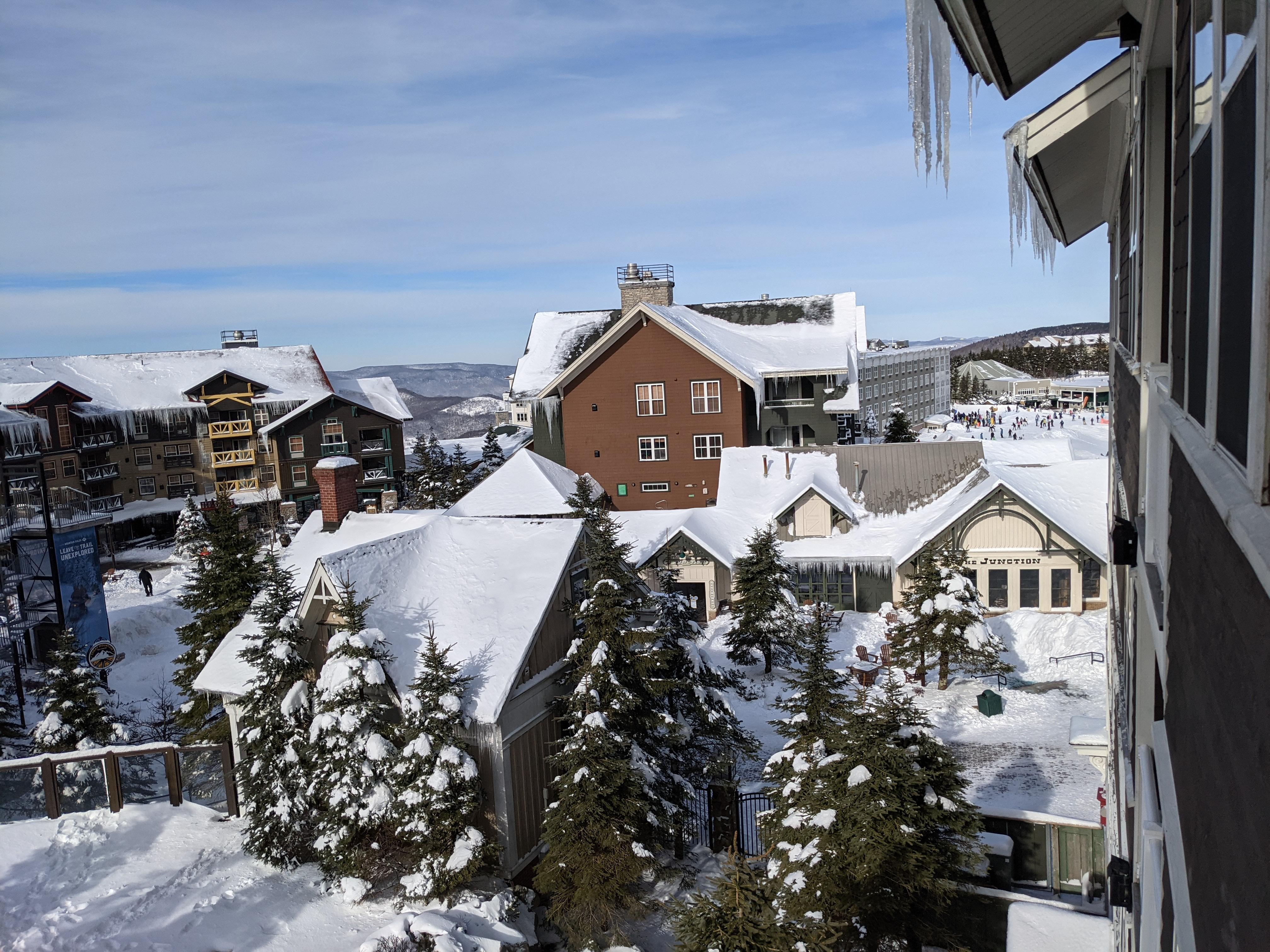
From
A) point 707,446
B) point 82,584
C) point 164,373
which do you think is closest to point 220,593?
point 82,584

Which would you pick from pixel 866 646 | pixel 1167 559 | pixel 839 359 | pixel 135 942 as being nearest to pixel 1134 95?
pixel 1167 559

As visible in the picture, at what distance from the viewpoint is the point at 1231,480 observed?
1.86 m

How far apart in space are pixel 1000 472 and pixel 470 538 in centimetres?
1663

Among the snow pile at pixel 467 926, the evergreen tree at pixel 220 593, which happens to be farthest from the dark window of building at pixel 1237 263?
the evergreen tree at pixel 220 593

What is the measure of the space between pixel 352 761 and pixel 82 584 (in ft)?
65.0

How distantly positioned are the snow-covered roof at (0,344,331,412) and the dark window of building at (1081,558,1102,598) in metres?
42.9

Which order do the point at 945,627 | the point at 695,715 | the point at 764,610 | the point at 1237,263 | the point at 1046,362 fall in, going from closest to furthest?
the point at 1237,263, the point at 695,715, the point at 945,627, the point at 764,610, the point at 1046,362

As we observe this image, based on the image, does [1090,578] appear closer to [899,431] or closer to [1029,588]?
[1029,588]

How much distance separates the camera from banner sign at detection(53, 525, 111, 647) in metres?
25.8

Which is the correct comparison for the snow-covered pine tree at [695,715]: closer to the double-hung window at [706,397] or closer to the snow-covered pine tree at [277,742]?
the snow-covered pine tree at [277,742]

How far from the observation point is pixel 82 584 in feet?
86.7

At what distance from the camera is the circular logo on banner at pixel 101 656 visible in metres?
23.9

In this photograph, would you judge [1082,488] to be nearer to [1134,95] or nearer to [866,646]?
[866,646]

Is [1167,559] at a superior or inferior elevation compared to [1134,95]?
inferior
